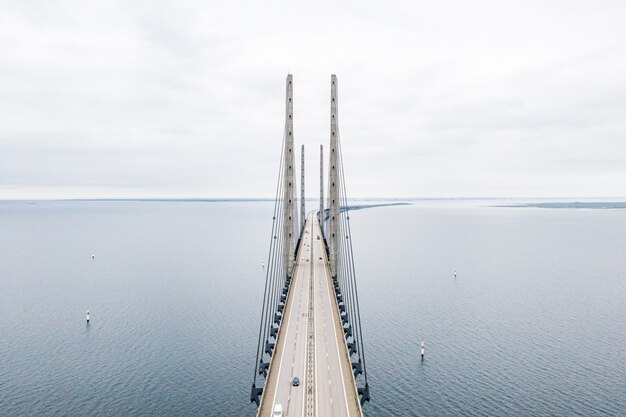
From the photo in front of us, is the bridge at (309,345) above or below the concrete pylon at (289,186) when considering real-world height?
below

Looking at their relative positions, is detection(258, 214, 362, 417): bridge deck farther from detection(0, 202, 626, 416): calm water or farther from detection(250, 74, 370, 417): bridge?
detection(0, 202, 626, 416): calm water

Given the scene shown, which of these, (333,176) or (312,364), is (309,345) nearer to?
(312,364)

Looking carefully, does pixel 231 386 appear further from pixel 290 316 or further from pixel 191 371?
pixel 290 316

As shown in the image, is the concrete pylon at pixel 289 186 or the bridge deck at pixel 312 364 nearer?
the bridge deck at pixel 312 364

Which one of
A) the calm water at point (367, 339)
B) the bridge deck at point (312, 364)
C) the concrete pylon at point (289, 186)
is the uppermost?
the concrete pylon at point (289, 186)

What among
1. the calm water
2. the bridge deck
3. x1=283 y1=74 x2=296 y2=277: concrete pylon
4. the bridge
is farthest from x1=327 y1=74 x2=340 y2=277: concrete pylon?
the bridge deck

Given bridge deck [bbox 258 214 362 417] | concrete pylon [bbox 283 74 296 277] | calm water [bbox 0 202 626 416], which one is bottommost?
calm water [bbox 0 202 626 416]

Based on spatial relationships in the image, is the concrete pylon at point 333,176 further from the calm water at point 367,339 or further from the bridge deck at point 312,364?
the bridge deck at point 312,364

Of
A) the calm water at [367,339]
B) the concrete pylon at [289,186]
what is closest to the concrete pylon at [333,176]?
the concrete pylon at [289,186]
